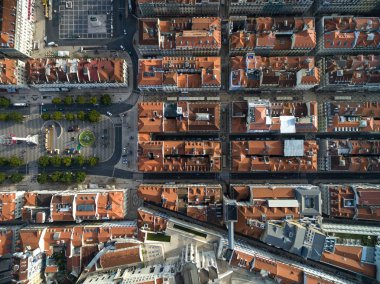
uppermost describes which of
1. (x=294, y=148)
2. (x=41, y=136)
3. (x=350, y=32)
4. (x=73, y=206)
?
(x=350, y=32)

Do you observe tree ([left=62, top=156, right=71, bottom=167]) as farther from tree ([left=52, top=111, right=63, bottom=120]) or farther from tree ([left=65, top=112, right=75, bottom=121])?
tree ([left=52, top=111, right=63, bottom=120])

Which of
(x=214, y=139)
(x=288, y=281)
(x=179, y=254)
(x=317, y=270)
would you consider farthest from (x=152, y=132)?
(x=317, y=270)

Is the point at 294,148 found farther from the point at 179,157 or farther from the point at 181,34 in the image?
the point at 181,34

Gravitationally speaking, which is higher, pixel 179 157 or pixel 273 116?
pixel 273 116

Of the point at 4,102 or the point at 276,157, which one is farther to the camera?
the point at 4,102

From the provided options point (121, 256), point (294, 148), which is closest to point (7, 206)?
point (121, 256)

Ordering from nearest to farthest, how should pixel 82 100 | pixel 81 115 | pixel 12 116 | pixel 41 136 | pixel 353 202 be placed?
pixel 353 202
pixel 81 115
pixel 82 100
pixel 12 116
pixel 41 136

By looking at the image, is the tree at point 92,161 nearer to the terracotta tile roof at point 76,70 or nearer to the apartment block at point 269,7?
the terracotta tile roof at point 76,70

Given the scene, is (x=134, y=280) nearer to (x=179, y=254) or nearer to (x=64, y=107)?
(x=179, y=254)
